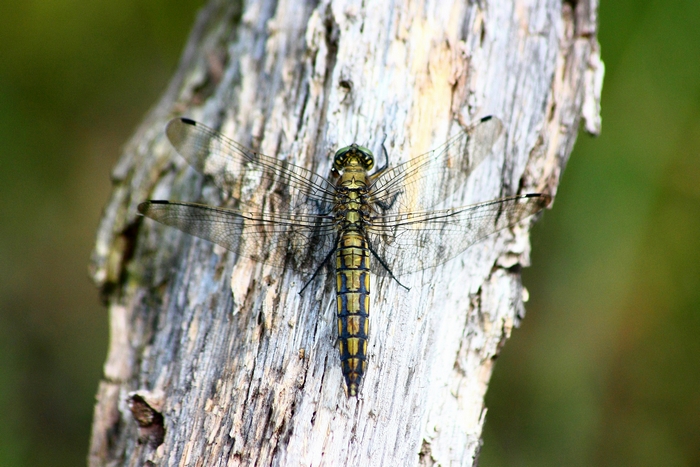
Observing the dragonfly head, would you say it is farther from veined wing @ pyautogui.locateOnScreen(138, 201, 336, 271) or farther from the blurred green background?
the blurred green background

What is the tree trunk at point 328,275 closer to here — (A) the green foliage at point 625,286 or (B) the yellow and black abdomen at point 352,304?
(B) the yellow and black abdomen at point 352,304

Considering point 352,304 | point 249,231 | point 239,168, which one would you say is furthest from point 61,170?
point 352,304

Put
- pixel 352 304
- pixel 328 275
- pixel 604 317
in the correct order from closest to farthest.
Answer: pixel 352 304 → pixel 328 275 → pixel 604 317

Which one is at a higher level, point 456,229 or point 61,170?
point 61,170

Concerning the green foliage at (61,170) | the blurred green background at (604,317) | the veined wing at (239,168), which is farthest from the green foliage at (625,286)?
the green foliage at (61,170)

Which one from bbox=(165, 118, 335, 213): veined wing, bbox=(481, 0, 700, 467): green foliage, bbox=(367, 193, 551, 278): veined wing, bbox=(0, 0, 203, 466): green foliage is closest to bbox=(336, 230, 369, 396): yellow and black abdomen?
bbox=(367, 193, 551, 278): veined wing

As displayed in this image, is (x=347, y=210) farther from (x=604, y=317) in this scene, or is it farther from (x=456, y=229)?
(x=604, y=317)
